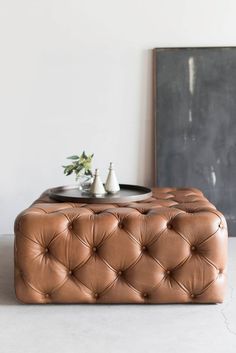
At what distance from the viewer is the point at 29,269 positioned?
217 centimetres

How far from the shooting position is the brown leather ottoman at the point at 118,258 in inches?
85.6

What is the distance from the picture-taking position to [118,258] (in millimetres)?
2176

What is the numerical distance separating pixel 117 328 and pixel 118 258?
0.34 m

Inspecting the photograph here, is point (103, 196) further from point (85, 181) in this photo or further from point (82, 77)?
point (82, 77)

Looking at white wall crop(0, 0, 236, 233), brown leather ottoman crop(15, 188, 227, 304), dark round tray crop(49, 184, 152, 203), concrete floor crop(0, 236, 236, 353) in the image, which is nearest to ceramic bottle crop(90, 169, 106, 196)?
dark round tray crop(49, 184, 152, 203)

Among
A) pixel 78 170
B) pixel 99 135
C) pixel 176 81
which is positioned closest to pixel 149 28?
pixel 176 81

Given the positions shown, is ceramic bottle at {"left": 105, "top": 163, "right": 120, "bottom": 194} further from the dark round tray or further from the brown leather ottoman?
the brown leather ottoman

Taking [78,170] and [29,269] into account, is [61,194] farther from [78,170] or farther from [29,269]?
[29,269]

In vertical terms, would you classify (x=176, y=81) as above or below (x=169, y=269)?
above

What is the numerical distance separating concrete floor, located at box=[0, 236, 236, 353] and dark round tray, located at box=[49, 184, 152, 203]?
595 millimetres

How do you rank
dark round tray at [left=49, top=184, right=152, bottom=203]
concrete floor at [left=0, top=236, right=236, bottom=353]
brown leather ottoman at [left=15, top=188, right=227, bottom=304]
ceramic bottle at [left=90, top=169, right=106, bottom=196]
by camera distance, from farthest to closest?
ceramic bottle at [left=90, top=169, right=106, bottom=196]
dark round tray at [left=49, top=184, right=152, bottom=203]
brown leather ottoman at [left=15, top=188, right=227, bottom=304]
concrete floor at [left=0, top=236, right=236, bottom=353]

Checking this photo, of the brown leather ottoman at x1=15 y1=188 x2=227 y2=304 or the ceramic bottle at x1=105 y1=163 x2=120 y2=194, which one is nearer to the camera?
the brown leather ottoman at x1=15 y1=188 x2=227 y2=304

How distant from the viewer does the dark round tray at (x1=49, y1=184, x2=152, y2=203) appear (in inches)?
98.3

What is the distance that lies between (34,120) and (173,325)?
207 cm
